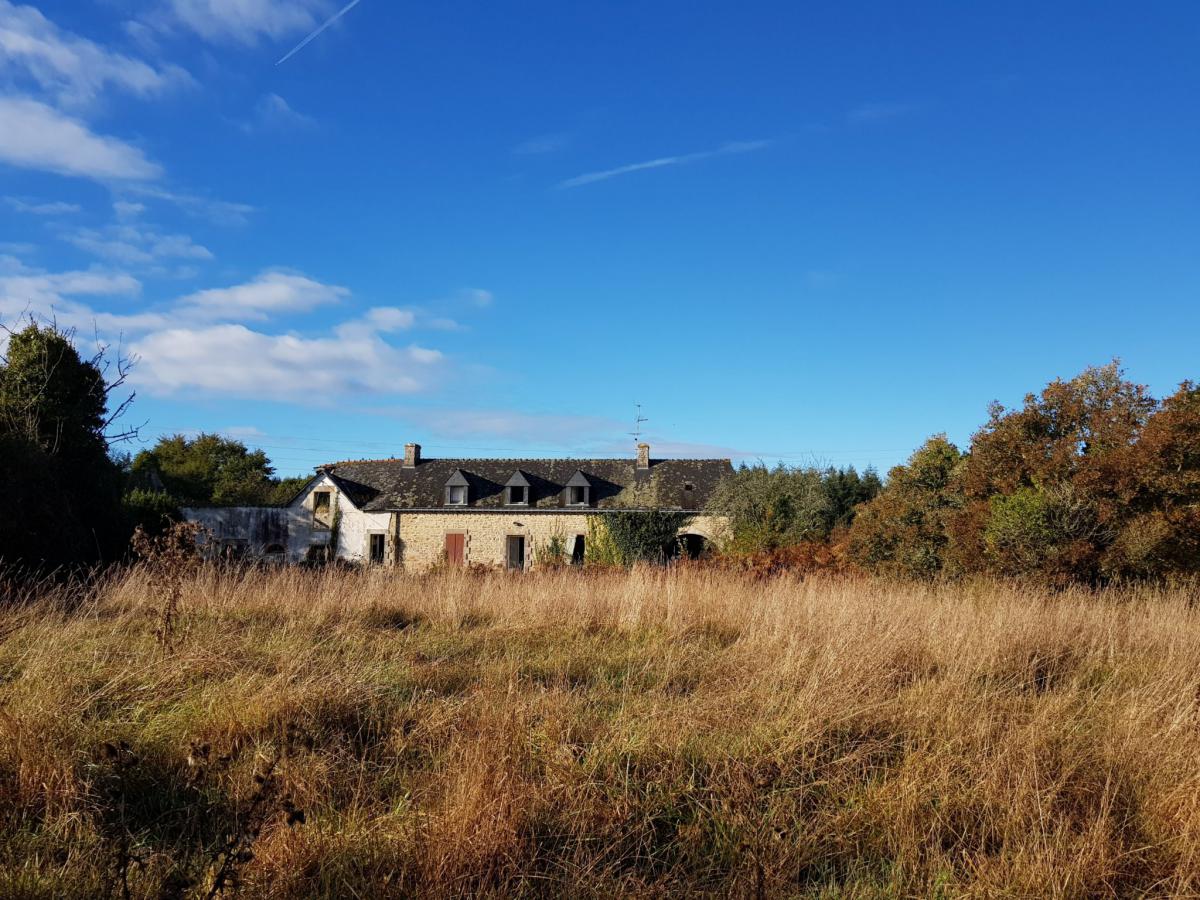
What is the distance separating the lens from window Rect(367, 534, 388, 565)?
3170 cm

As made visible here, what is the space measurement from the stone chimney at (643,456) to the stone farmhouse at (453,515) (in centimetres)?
84

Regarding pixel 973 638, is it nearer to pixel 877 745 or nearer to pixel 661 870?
pixel 877 745

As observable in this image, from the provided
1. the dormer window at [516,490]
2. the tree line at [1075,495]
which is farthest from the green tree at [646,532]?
the tree line at [1075,495]

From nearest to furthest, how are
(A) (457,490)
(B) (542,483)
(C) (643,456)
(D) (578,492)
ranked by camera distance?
(D) (578,492) → (A) (457,490) → (B) (542,483) → (C) (643,456)

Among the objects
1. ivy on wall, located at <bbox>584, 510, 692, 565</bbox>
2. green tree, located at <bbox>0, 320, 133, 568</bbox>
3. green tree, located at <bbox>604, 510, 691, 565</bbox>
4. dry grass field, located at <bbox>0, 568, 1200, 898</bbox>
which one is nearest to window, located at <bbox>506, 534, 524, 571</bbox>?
ivy on wall, located at <bbox>584, 510, 692, 565</bbox>

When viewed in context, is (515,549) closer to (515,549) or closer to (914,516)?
(515,549)

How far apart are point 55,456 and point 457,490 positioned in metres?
17.1

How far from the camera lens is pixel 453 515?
3152 centimetres

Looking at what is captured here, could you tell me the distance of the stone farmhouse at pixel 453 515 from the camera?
1217 inches

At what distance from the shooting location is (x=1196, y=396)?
43.8 feet

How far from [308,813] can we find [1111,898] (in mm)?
3584

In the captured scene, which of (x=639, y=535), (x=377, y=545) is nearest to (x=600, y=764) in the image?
(x=639, y=535)

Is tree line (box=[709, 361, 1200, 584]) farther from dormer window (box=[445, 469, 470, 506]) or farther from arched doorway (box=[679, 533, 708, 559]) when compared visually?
dormer window (box=[445, 469, 470, 506])

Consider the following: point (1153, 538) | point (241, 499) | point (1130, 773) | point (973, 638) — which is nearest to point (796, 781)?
point (1130, 773)
